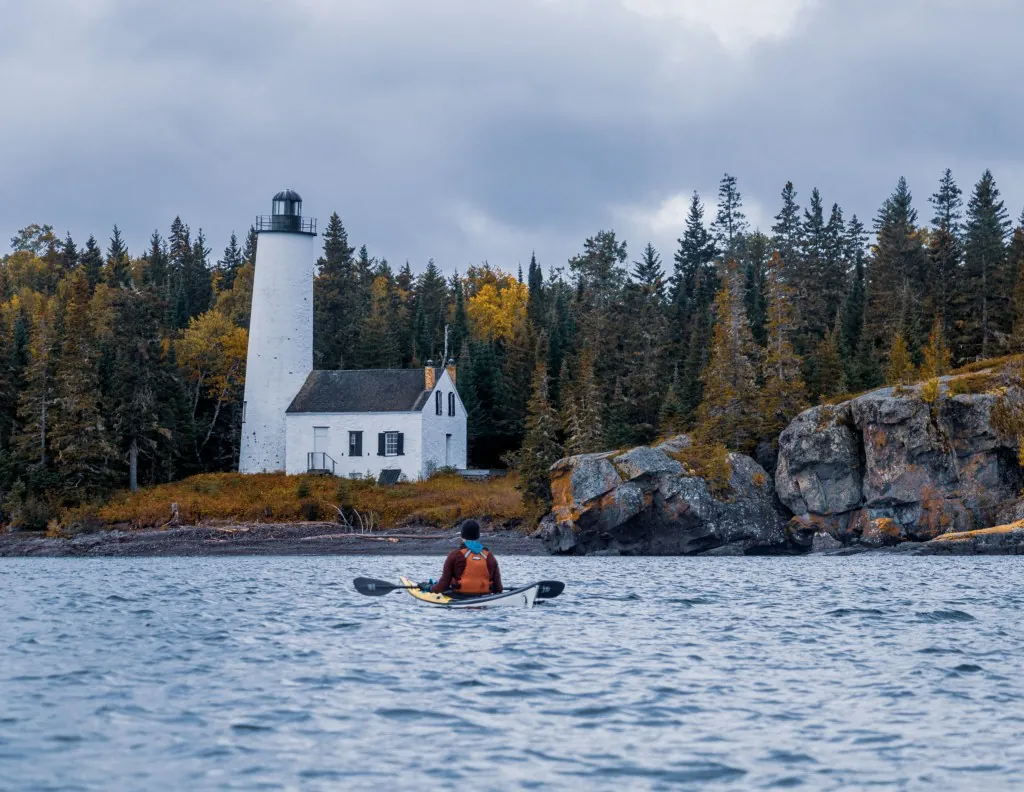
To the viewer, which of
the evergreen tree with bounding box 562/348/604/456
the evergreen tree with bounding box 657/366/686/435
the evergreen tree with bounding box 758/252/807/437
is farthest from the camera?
the evergreen tree with bounding box 657/366/686/435

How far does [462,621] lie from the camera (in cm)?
2409

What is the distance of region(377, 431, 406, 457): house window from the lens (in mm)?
71750

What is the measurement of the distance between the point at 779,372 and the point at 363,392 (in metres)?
23.6

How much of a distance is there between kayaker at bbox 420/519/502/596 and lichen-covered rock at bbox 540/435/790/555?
28068 mm

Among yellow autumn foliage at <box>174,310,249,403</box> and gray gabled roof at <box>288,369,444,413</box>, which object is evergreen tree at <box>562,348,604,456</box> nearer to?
gray gabled roof at <box>288,369,444,413</box>

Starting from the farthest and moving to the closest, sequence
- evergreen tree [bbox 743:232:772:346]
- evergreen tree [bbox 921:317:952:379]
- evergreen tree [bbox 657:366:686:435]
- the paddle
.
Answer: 1. evergreen tree [bbox 743:232:772:346]
2. evergreen tree [bbox 657:366:686:435]
3. evergreen tree [bbox 921:317:952:379]
4. the paddle

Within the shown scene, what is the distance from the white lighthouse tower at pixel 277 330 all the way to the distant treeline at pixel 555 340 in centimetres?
470

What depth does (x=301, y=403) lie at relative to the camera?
72688 millimetres

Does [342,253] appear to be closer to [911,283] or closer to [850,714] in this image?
[911,283]

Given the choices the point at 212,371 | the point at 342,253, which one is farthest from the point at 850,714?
the point at 342,253

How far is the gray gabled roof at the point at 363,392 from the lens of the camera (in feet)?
237

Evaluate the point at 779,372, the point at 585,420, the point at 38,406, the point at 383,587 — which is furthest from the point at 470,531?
the point at 38,406

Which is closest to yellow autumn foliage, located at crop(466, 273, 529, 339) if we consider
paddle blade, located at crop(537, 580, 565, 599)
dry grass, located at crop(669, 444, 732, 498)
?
dry grass, located at crop(669, 444, 732, 498)

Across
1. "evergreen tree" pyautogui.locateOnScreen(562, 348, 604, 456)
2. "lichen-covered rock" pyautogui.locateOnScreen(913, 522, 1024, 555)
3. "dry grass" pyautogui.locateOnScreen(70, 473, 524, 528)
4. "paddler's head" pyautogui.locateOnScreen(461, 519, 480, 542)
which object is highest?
"evergreen tree" pyautogui.locateOnScreen(562, 348, 604, 456)
